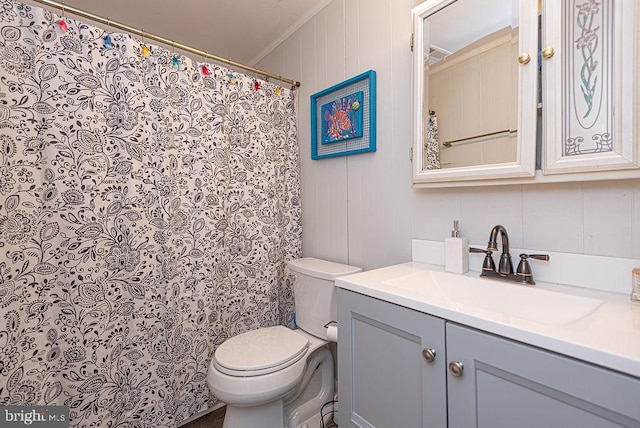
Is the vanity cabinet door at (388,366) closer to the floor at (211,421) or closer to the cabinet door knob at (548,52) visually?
the floor at (211,421)

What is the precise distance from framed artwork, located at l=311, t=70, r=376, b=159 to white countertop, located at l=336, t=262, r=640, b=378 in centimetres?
86

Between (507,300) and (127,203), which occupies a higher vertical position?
(127,203)

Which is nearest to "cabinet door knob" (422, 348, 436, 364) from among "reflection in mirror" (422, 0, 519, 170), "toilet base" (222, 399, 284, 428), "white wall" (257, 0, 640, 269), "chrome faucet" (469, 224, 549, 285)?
"chrome faucet" (469, 224, 549, 285)

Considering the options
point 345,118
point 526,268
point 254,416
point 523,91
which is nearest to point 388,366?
point 526,268

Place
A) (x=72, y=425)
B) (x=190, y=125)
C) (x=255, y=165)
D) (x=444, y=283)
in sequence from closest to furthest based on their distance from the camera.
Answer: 1. (x=444, y=283)
2. (x=72, y=425)
3. (x=190, y=125)
4. (x=255, y=165)

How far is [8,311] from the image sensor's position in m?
A: 1.10

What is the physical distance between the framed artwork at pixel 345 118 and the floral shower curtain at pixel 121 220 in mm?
347

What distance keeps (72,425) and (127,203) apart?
3.17 feet

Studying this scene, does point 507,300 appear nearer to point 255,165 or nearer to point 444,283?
point 444,283

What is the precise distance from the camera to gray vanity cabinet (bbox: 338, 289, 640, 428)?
521 mm

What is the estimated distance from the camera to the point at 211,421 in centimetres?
161

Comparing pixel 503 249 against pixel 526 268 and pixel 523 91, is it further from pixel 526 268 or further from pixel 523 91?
pixel 523 91

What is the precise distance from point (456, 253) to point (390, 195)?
0.45m

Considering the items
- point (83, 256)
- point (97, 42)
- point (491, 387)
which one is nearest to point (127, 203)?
point (83, 256)
